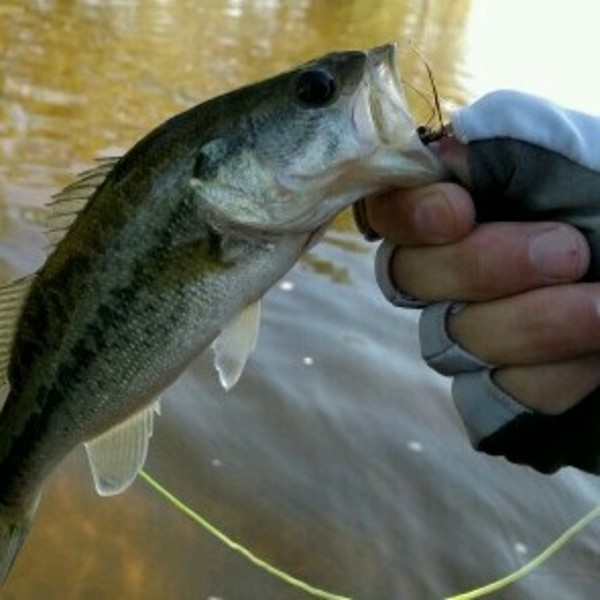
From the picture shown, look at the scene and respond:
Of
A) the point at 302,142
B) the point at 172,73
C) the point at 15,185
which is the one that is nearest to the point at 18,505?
the point at 302,142

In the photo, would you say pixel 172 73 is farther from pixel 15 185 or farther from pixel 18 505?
pixel 18 505

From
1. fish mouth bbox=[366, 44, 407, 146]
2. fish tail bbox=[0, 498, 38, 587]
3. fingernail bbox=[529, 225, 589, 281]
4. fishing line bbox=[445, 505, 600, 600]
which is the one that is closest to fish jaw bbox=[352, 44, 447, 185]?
fish mouth bbox=[366, 44, 407, 146]

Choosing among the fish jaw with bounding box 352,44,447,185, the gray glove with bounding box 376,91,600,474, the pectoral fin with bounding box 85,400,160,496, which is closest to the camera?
the fish jaw with bounding box 352,44,447,185

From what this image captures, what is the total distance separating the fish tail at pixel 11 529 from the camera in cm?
244

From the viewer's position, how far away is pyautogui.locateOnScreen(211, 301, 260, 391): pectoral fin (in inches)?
89.4

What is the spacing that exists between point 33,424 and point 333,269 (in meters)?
4.67

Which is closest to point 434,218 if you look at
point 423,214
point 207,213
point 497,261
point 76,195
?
point 423,214

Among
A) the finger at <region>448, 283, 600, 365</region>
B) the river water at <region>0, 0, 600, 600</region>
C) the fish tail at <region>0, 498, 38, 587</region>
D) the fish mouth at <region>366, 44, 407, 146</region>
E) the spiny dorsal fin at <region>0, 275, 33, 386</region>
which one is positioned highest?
the fish mouth at <region>366, 44, 407, 146</region>

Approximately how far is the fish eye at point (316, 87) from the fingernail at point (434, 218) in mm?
279

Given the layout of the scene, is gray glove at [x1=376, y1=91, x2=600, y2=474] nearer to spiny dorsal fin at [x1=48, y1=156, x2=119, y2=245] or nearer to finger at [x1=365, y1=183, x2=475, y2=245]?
finger at [x1=365, y1=183, x2=475, y2=245]

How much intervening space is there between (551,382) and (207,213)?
85 cm

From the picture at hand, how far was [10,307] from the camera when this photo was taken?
7.63ft

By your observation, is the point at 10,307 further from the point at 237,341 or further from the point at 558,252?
the point at 558,252

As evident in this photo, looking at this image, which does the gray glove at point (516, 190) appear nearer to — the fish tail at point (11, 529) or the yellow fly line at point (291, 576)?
the fish tail at point (11, 529)
